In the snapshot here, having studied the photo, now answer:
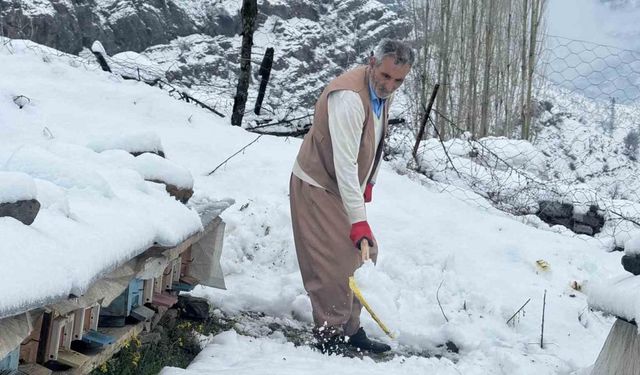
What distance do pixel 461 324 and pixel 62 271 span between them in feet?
9.71

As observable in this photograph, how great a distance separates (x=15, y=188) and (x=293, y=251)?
10.5ft

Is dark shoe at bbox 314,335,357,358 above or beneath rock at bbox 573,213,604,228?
above

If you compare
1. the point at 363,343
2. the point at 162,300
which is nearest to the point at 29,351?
the point at 162,300

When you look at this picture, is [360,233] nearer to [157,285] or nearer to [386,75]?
[386,75]

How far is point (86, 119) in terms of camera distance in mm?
6660

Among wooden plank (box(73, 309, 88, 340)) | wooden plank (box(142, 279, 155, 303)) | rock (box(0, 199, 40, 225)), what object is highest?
rock (box(0, 199, 40, 225))

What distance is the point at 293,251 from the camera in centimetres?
498

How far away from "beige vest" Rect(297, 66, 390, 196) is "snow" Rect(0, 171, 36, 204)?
181 cm

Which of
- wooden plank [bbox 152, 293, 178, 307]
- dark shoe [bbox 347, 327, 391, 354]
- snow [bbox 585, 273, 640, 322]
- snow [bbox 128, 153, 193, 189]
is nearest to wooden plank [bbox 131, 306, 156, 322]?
wooden plank [bbox 152, 293, 178, 307]

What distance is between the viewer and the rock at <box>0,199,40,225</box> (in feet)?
6.08

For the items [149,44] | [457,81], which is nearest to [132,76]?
[457,81]

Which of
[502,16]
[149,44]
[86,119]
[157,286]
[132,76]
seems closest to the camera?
[157,286]

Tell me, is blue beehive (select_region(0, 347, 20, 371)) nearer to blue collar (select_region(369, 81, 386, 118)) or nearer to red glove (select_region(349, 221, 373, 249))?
red glove (select_region(349, 221, 373, 249))

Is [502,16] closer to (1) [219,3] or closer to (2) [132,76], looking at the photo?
(2) [132,76]
